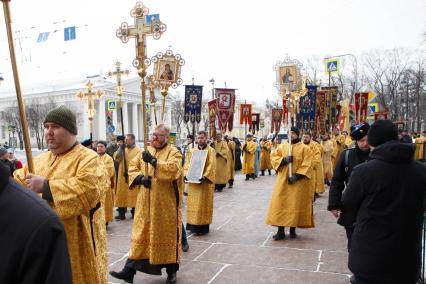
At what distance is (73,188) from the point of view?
321cm

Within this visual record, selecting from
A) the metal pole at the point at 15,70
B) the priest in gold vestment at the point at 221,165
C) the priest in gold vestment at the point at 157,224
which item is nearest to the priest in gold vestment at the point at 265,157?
the priest in gold vestment at the point at 221,165

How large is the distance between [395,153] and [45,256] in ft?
8.85

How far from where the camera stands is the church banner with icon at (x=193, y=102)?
10.5 m

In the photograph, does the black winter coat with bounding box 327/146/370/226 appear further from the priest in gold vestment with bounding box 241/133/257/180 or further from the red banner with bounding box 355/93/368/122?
the priest in gold vestment with bounding box 241/133/257/180

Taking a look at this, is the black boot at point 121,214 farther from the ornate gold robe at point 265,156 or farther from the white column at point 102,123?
the white column at point 102,123

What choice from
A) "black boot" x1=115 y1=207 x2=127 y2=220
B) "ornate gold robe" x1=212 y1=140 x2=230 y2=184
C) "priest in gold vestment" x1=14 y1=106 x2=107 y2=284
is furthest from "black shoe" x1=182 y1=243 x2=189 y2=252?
"ornate gold robe" x1=212 y1=140 x2=230 y2=184

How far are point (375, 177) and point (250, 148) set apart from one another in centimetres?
1440

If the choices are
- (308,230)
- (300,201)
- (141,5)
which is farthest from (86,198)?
(308,230)

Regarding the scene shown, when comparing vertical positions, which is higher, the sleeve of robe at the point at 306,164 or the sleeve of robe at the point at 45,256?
the sleeve of robe at the point at 45,256

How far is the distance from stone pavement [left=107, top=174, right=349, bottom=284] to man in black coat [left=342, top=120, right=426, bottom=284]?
2.19 metres

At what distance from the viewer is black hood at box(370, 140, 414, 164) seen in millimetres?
3271

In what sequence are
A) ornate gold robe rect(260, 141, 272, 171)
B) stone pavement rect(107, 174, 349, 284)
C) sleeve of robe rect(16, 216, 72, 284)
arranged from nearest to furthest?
sleeve of robe rect(16, 216, 72, 284), stone pavement rect(107, 174, 349, 284), ornate gold robe rect(260, 141, 272, 171)

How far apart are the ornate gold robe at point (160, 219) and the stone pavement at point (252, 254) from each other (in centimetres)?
47

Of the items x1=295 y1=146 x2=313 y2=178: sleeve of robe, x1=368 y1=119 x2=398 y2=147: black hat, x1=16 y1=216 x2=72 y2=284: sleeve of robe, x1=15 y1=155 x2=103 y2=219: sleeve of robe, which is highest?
x1=368 y1=119 x2=398 y2=147: black hat
